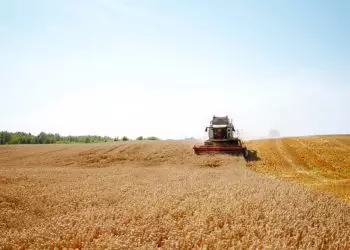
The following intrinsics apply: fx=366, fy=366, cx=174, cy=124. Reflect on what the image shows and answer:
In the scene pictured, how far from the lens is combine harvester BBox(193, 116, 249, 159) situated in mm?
25312

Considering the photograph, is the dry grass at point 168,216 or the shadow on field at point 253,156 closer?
the dry grass at point 168,216

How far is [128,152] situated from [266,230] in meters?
22.5

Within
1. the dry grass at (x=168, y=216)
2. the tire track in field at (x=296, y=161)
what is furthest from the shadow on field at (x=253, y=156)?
the dry grass at (x=168, y=216)

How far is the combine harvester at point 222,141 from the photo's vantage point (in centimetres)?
2531

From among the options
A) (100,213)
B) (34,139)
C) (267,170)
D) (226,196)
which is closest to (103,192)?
(100,213)

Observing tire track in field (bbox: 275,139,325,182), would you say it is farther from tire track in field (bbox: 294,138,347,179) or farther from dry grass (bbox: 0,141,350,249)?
dry grass (bbox: 0,141,350,249)

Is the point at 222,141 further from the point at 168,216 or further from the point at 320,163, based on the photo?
the point at 168,216

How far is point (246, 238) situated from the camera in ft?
22.1

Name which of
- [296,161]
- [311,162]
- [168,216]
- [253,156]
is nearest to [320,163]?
[311,162]

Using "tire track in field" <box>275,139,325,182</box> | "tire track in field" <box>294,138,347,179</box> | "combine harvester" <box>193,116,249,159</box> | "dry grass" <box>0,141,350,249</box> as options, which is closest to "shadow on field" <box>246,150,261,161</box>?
"combine harvester" <box>193,116,249,159</box>

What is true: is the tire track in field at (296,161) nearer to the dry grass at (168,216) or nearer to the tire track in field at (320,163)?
the tire track in field at (320,163)

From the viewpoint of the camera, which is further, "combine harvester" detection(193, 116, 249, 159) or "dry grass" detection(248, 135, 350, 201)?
"combine harvester" detection(193, 116, 249, 159)

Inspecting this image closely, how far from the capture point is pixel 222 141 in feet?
90.9

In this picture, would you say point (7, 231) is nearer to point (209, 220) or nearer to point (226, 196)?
point (209, 220)
